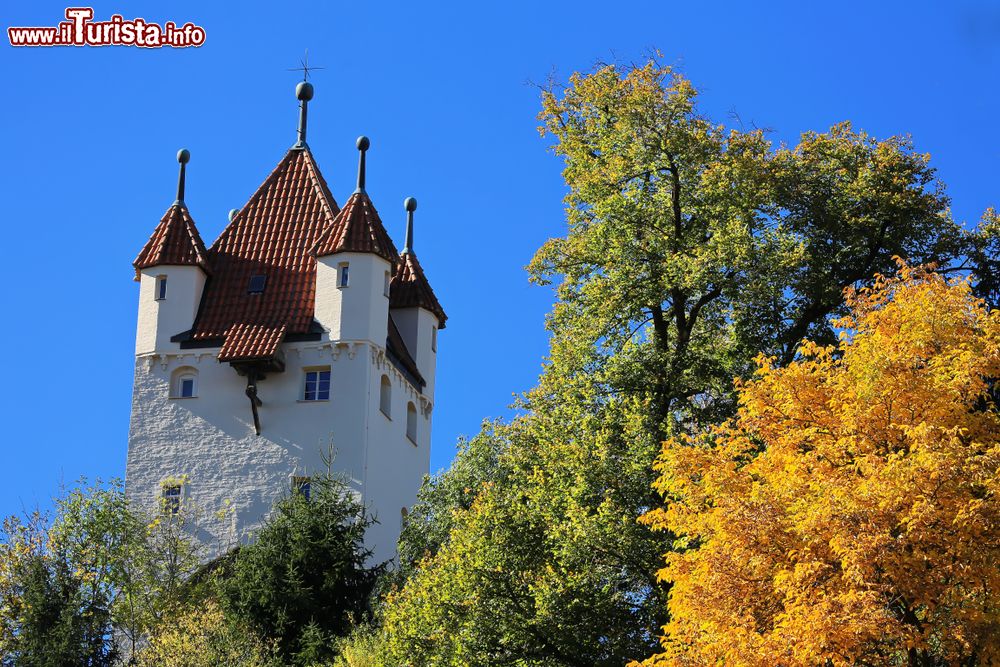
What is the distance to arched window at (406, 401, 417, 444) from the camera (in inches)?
2239

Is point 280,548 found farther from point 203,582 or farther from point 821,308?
point 821,308

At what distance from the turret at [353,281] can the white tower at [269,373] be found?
0.04m

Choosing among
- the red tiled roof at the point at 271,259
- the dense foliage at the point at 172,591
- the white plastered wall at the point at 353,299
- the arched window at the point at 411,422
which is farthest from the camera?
the arched window at the point at 411,422

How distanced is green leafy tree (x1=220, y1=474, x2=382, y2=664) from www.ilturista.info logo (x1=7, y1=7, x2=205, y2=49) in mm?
11595

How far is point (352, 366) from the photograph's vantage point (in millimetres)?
53281

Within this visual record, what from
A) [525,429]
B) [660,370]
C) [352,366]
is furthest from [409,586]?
[352,366]

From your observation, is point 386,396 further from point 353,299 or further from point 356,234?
point 356,234

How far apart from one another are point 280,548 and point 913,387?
2213cm

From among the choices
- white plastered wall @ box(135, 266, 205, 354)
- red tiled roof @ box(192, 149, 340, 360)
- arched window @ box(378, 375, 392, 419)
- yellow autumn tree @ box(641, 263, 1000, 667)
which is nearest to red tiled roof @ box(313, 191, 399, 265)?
red tiled roof @ box(192, 149, 340, 360)

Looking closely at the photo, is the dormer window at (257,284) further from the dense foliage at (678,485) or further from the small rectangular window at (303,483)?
the dense foliage at (678,485)

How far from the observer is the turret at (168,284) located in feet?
181

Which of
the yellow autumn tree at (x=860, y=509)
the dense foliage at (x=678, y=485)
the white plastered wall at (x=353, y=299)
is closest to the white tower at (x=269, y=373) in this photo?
the white plastered wall at (x=353, y=299)

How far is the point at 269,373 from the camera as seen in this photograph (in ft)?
176

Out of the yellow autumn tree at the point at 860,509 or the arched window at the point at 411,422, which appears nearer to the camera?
the yellow autumn tree at the point at 860,509
